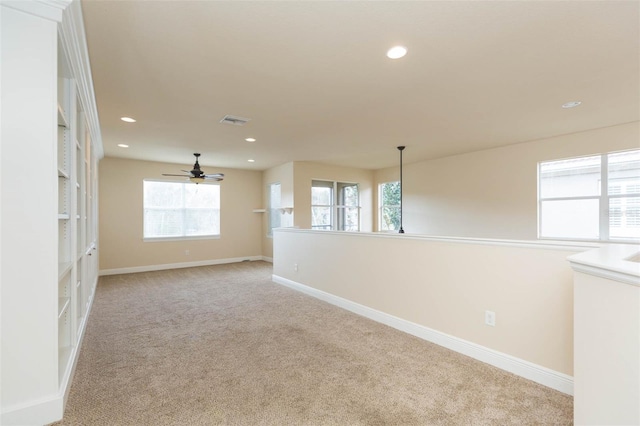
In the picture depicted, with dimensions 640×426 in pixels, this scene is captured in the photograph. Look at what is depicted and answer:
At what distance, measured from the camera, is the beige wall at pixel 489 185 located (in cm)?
448

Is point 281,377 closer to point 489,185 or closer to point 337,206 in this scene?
point 489,185

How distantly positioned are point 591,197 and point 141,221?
853 centimetres

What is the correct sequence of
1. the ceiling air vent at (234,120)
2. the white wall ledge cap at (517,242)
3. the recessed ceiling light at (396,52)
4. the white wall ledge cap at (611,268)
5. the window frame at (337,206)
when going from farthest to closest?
1. the window frame at (337,206)
2. the ceiling air vent at (234,120)
3. the recessed ceiling light at (396,52)
4. the white wall ledge cap at (517,242)
5. the white wall ledge cap at (611,268)

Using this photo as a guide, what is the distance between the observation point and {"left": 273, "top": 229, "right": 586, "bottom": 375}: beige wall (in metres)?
2.15

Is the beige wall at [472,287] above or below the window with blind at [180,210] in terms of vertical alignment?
below

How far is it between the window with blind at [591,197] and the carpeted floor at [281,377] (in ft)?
11.8

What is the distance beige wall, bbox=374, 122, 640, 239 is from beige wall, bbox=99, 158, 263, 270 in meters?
4.37

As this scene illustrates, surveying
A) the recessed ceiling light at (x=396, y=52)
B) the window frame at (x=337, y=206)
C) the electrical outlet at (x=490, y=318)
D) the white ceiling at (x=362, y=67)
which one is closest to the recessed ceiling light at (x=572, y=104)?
the white ceiling at (x=362, y=67)

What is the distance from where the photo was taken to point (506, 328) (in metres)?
2.42

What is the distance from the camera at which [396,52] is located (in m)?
2.24

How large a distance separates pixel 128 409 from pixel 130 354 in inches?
36.8

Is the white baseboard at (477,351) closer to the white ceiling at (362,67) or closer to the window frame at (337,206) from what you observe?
the white ceiling at (362,67)

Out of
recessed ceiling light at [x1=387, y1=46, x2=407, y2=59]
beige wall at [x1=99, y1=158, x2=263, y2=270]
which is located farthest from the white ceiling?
beige wall at [x1=99, y1=158, x2=263, y2=270]
